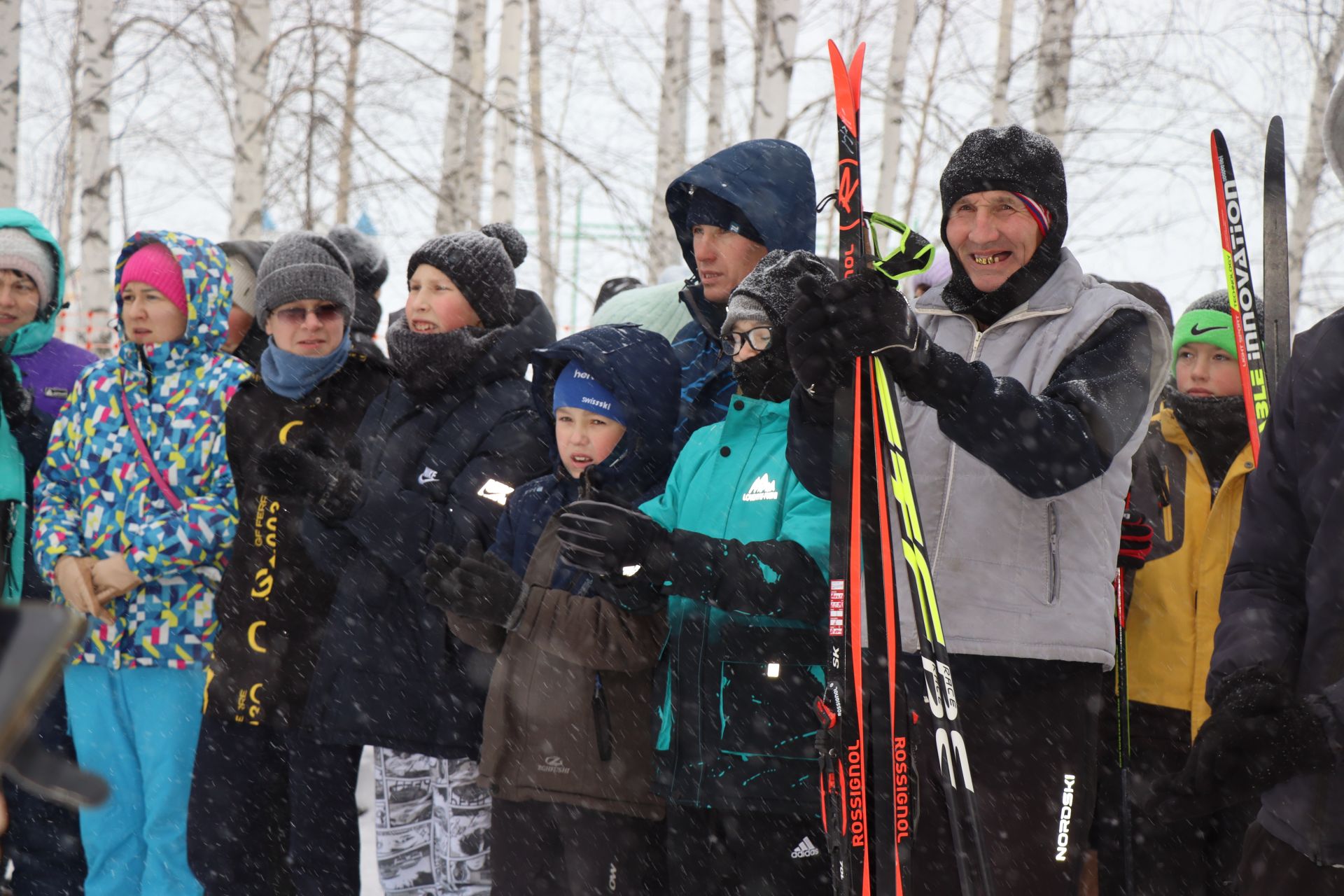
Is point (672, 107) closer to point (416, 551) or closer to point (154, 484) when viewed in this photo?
point (154, 484)

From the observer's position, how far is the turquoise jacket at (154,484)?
4.00 meters

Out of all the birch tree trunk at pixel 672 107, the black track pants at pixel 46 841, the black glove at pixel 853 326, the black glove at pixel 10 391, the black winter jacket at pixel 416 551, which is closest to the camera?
the black glove at pixel 853 326

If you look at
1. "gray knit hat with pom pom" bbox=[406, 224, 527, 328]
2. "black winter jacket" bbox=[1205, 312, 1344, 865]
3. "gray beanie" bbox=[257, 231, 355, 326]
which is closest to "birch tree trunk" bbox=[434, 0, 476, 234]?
"gray beanie" bbox=[257, 231, 355, 326]

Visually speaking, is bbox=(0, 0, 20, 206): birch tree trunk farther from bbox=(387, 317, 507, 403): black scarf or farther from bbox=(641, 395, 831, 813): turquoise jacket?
bbox=(641, 395, 831, 813): turquoise jacket

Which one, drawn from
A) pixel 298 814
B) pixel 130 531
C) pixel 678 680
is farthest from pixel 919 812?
pixel 130 531

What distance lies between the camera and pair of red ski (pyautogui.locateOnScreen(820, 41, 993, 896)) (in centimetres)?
227

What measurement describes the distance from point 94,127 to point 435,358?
6.19m

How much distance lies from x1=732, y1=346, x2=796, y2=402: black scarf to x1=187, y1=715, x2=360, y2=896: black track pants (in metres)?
1.79

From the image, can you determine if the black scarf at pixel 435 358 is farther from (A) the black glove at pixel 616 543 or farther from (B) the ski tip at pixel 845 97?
(B) the ski tip at pixel 845 97

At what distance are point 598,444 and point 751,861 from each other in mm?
1151

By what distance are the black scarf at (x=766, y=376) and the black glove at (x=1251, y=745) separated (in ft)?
4.11

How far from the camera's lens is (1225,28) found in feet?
44.5

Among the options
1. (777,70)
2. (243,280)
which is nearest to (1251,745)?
(243,280)

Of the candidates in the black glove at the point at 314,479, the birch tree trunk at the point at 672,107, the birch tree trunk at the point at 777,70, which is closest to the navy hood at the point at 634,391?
the black glove at the point at 314,479
